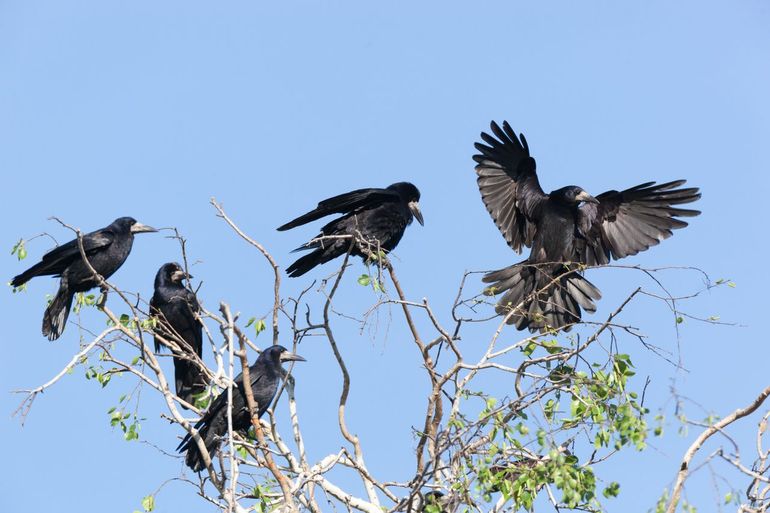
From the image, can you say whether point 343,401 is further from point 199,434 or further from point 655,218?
point 655,218

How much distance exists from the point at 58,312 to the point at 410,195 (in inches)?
129

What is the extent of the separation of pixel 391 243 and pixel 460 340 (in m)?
3.13

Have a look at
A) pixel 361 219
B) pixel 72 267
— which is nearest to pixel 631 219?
pixel 361 219

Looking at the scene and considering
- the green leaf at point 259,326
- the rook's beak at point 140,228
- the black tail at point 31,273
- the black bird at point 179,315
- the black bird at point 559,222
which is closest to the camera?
the green leaf at point 259,326

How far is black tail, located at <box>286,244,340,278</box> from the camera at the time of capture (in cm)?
852

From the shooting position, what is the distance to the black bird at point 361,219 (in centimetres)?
852

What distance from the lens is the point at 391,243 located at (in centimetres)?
922

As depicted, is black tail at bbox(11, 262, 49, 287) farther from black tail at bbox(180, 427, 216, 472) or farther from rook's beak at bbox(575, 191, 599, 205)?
rook's beak at bbox(575, 191, 599, 205)

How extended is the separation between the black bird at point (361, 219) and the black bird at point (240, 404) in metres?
1.10

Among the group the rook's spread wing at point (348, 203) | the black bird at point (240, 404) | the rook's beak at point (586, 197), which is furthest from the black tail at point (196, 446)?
the rook's beak at point (586, 197)

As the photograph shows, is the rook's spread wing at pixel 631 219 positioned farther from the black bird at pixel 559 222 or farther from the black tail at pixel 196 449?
the black tail at pixel 196 449

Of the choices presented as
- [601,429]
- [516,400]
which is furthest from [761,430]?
[516,400]

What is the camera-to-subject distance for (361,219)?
900 centimetres

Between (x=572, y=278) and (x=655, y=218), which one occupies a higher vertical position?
(x=655, y=218)
